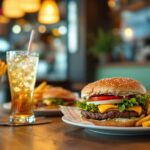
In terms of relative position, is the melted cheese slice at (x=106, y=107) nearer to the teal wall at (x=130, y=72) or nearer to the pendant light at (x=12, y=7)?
the teal wall at (x=130, y=72)

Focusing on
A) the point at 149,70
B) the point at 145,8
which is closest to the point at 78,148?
the point at 149,70

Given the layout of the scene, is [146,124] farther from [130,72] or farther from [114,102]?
[130,72]

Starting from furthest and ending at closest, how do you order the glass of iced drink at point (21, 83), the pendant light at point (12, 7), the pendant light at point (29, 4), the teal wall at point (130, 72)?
the pendant light at point (12, 7) < the pendant light at point (29, 4) < the teal wall at point (130, 72) < the glass of iced drink at point (21, 83)

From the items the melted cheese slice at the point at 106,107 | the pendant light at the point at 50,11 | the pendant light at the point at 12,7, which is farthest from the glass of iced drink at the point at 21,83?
the pendant light at the point at 12,7

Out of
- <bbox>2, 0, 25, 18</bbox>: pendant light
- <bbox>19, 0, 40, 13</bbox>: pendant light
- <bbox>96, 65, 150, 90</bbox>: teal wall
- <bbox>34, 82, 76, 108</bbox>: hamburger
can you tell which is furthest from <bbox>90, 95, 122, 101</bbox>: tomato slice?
<bbox>2, 0, 25, 18</bbox>: pendant light

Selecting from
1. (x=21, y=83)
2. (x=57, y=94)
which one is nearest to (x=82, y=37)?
(x=57, y=94)
